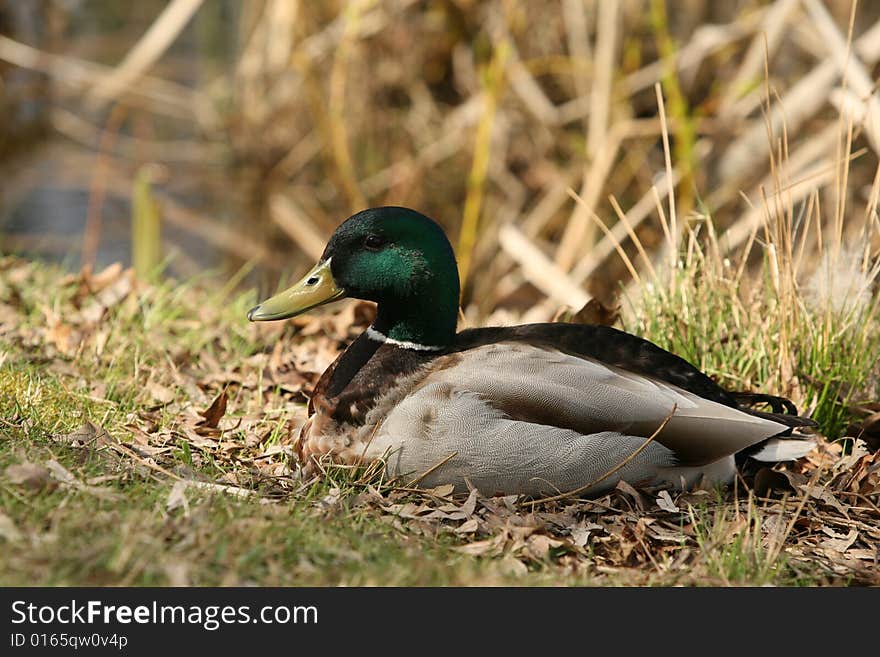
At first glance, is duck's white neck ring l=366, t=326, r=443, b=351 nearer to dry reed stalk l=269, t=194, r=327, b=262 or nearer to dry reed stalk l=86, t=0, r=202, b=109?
dry reed stalk l=269, t=194, r=327, b=262

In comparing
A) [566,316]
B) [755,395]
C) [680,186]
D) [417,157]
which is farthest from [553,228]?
[755,395]

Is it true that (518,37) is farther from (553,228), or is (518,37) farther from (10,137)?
(10,137)

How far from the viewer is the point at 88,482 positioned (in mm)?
3031

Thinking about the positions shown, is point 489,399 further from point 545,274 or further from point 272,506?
point 545,274

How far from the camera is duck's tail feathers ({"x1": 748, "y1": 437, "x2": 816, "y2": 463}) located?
11.8 ft

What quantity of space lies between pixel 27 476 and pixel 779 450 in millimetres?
2194

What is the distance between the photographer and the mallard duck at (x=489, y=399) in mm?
3352

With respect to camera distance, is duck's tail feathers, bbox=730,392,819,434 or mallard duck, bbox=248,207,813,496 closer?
mallard duck, bbox=248,207,813,496

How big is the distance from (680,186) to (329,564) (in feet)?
16.0

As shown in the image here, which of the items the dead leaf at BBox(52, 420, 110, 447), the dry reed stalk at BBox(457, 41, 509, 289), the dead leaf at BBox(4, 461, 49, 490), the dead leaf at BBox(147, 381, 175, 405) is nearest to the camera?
the dead leaf at BBox(4, 461, 49, 490)

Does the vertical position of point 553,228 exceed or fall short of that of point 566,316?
it exceeds it

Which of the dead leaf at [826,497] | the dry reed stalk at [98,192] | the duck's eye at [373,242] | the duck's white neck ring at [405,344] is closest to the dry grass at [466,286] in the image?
the dead leaf at [826,497]

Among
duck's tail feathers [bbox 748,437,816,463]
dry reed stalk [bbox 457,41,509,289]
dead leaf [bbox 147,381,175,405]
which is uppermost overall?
dry reed stalk [bbox 457,41,509,289]

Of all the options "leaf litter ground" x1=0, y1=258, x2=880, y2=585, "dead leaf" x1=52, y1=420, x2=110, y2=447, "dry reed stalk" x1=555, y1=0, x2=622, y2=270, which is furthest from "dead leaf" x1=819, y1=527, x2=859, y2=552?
"dry reed stalk" x1=555, y1=0, x2=622, y2=270
